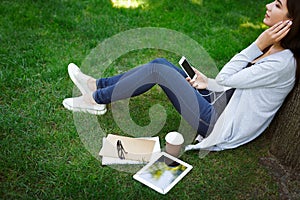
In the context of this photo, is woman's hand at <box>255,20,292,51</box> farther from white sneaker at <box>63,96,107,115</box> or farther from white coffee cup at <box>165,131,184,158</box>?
white sneaker at <box>63,96,107,115</box>

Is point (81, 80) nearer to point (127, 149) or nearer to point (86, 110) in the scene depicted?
point (86, 110)

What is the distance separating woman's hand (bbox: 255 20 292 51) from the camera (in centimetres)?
219

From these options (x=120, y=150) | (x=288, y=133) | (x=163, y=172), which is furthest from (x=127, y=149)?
(x=288, y=133)

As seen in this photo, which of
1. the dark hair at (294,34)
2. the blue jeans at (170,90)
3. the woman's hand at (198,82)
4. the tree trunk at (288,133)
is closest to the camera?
the dark hair at (294,34)

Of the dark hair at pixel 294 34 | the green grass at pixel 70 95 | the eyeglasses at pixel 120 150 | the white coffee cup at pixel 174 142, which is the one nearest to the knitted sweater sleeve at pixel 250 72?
the dark hair at pixel 294 34

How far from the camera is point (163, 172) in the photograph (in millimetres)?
2508

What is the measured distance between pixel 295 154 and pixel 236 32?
6.85 feet

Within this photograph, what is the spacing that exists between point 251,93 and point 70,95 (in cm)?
146

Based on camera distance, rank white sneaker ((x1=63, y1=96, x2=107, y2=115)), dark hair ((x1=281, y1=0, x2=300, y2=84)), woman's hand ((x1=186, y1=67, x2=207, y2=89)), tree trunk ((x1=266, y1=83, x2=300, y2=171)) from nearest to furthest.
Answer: dark hair ((x1=281, y1=0, x2=300, y2=84))
tree trunk ((x1=266, y1=83, x2=300, y2=171))
woman's hand ((x1=186, y1=67, x2=207, y2=89))
white sneaker ((x1=63, y1=96, x2=107, y2=115))

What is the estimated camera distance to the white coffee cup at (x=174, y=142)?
2.56 metres

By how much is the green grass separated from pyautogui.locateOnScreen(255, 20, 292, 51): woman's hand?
73cm

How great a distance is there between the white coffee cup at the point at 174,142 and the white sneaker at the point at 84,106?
61cm

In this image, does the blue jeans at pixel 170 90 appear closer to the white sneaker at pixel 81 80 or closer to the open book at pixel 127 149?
the white sneaker at pixel 81 80

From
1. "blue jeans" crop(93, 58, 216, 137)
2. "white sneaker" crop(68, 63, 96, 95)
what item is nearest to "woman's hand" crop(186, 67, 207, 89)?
"blue jeans" crop(93, 58, 216, 137)
